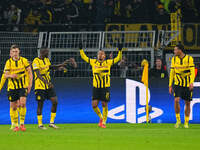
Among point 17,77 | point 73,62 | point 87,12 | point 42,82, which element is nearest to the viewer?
point 17,77

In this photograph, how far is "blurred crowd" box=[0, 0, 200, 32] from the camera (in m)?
20.6

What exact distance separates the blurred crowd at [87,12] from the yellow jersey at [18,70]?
7.82 metres

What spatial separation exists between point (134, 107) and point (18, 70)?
17.2 feet

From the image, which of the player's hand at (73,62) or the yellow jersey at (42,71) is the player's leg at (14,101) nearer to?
the yellow jersey at (42,71)

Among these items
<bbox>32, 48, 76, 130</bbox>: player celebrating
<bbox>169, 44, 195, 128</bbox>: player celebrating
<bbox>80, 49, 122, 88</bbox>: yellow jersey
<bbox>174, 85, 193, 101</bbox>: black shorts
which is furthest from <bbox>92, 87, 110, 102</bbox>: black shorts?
<bbox>174, 85, 193, 101</bbox>: black shorts

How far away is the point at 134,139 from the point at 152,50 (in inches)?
296

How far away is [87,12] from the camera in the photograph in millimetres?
21500

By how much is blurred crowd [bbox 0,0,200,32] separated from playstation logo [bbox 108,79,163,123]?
4.36 metres

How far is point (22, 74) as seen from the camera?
12695mm

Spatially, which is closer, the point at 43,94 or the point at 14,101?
the point at 14,101

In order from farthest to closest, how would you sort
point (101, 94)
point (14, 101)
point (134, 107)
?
A: 1. point (134, 107)
2. point (101, 94)
3. point (14, 101)

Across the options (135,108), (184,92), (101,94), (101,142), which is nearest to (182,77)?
(184,92)

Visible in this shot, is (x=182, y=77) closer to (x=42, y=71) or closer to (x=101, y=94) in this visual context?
(x=101, y=94)

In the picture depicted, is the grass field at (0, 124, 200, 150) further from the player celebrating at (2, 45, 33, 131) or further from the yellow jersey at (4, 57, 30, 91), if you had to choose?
the yellow jersey at (4, 57, 30, 91)
